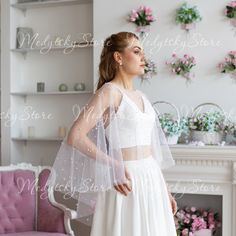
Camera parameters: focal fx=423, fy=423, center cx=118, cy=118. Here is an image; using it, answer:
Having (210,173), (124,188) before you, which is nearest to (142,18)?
(210,173)

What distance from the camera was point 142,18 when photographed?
3.09 metres

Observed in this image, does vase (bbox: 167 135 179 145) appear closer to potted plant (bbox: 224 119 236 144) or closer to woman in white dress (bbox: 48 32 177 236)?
potted plant (bbox: 224 119 236 144)

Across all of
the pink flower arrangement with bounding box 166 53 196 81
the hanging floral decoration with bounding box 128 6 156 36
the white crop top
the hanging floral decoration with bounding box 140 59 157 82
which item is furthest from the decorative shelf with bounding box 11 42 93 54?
the white crop top

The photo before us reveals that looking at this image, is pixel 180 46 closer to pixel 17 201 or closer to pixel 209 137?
pixel 209 137

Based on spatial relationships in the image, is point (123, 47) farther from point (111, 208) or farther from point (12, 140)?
point (12, 140)

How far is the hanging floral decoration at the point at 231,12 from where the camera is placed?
291 centimetres

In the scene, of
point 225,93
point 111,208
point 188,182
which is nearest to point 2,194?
point 188,182

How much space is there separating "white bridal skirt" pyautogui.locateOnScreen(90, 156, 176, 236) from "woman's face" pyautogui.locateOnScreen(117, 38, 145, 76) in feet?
1.25

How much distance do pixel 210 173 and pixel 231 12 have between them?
1.12 m

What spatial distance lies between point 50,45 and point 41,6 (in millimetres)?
343

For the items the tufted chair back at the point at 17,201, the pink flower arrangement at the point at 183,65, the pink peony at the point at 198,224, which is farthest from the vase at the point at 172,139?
the tufted chair back at the point at 17,201

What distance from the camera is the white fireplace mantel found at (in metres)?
2.77

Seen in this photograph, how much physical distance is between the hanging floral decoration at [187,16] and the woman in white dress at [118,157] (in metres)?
1.32

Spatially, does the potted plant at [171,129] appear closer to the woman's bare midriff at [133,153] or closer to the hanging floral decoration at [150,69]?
the hanging floral decoration at [150,69]
